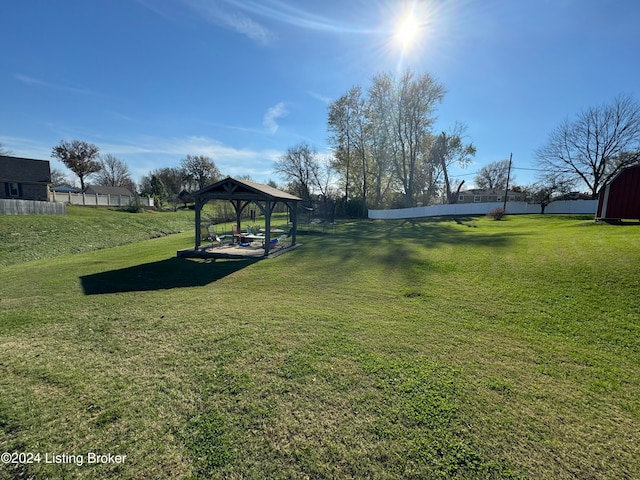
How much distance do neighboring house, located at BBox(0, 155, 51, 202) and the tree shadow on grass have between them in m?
28.4

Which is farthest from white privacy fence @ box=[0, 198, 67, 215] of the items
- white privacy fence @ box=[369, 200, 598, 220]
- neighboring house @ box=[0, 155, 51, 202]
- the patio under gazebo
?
white privacy fence @ box=[369, 200, 598, 220]

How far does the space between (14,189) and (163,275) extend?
31322mm

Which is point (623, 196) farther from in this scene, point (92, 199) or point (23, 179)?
point (23, 179)

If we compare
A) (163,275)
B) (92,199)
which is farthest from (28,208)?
(163,275)

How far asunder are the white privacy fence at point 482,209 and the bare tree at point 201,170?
116 feet

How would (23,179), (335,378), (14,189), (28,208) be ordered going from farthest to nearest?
1. (23,179)
2. (14,189)
3. (28,208)
4. (335,378)

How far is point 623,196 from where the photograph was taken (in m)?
13.0

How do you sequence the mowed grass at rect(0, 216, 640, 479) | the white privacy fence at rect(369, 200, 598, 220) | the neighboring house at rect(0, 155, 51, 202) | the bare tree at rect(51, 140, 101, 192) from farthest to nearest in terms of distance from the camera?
the bare tree at rect(51, 140, 101, 192)
the white privacy fence at rect(369, 200, 598, 220)
the neighboring house at rect(0, 155, 51, 202)
the mowed grass at rect(0, 216, 640, 479)

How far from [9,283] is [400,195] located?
35.8m

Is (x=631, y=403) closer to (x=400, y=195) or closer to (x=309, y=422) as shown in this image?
(x=309, y=422)

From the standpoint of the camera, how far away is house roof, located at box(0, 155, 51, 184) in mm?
26078

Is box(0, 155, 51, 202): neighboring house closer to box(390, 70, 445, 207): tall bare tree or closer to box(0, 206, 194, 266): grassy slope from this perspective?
Result: box(0, 206, 194, 266): grassy slope

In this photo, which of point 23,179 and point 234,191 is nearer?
point 234,191

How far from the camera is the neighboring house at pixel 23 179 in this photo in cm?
2592
